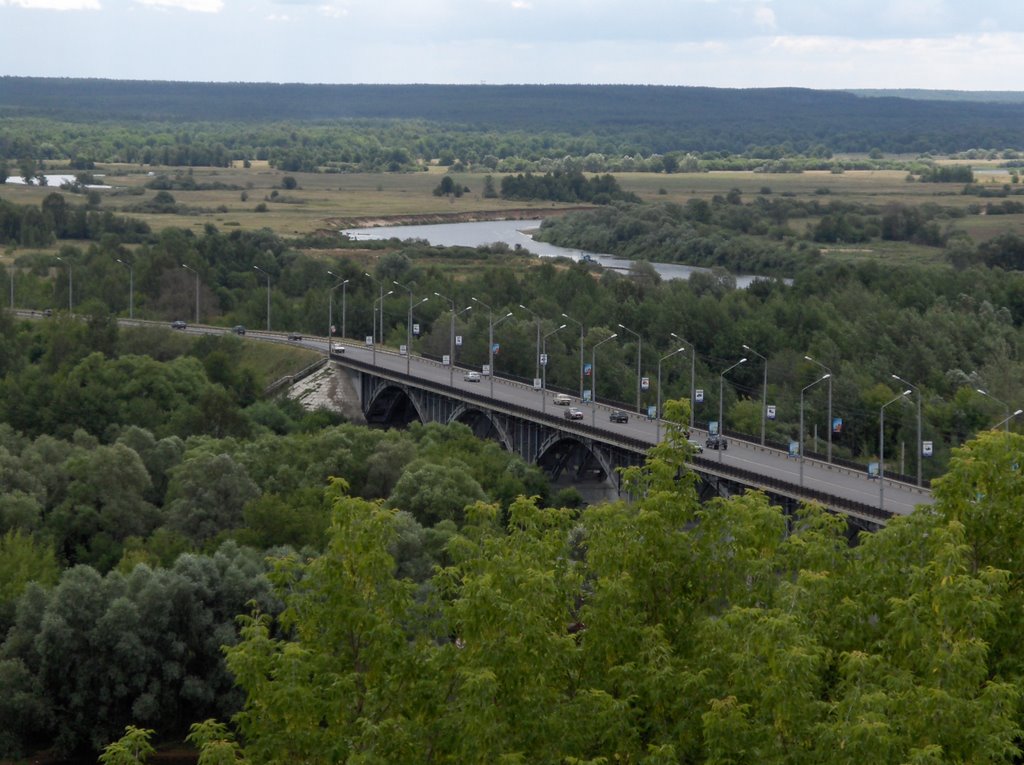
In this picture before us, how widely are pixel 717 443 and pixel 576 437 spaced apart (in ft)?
29.2

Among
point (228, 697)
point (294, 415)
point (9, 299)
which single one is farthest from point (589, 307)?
point (228, 697)

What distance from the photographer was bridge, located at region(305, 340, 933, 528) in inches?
2613

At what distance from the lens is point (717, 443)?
247 ft

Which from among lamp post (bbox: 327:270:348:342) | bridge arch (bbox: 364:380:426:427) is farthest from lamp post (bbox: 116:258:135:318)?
bridge arch (bbox: 364:380:426:427)

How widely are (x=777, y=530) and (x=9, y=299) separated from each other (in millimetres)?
110754

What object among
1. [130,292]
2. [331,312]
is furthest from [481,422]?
[130,292]

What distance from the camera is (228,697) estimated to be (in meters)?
48.8

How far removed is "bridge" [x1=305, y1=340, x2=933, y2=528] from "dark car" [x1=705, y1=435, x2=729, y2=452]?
35cm

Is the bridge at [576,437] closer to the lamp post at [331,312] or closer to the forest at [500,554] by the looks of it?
the lamp post at [331,312]

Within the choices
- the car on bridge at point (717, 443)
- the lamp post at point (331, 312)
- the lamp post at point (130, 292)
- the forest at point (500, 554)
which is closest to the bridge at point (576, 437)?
the car on bridge at point (717, 443)

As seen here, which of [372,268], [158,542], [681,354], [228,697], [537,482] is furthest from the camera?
[372,268]

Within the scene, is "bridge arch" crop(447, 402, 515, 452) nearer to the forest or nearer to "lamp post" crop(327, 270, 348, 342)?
the forest

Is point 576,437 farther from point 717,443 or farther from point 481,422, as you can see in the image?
point 481,422

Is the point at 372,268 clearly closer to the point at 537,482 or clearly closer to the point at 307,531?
the point at 537,482
